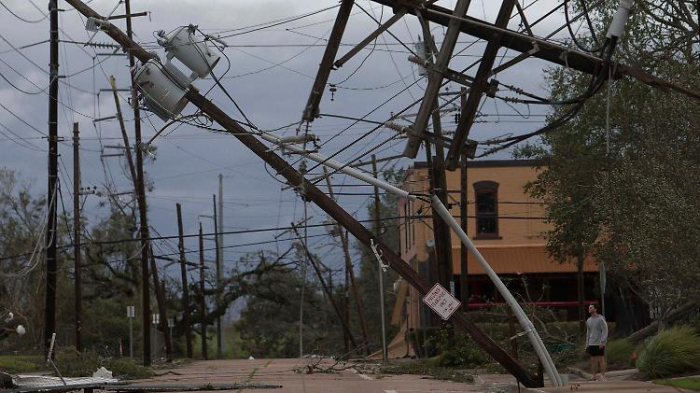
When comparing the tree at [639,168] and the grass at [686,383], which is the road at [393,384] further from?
the tree at [639,168]

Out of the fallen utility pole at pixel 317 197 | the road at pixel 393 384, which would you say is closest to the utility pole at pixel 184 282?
the road at pixel 393 384

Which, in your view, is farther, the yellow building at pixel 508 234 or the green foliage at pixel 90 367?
the yellow building at pixel 508 234

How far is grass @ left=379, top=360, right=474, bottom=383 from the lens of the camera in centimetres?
2786

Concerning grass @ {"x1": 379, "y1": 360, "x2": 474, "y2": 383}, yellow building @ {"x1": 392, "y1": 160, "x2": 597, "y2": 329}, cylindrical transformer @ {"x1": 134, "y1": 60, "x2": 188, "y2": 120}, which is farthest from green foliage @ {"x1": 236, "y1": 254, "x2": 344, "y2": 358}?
cylindrical transformer @ {"x1": 134, "y1": 60, "x2": 188, "y2": 120}

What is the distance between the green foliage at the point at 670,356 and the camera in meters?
21.9

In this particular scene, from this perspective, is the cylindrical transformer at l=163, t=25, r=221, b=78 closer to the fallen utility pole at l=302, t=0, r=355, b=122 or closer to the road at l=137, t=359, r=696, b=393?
the fallen utility pole at l=302, t=0, r=355, b=122

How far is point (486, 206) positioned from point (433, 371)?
923 inches

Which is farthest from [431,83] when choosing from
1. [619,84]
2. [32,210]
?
[32,210]

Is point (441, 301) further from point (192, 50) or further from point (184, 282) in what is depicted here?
point (184, 282)

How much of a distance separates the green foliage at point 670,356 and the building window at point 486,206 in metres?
30.3

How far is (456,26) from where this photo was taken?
599 inches

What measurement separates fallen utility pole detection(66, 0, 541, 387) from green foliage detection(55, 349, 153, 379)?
1095 centimetres

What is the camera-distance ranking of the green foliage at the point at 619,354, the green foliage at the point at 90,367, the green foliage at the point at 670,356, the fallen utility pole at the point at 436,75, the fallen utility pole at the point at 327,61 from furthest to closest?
1. the green foliage at the point at 90,367
2. the green foliage at the point at 619,354
3. the green foliage at the point at 670,356
4. the fallen utility pole at the point at 327,61
5. the fallen utility pole at the point at 436,75

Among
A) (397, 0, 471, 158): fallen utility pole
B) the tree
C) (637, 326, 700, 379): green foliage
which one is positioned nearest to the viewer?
(397, 0, 471, 158): fallen utility pole
